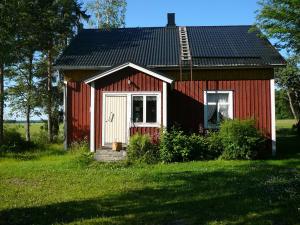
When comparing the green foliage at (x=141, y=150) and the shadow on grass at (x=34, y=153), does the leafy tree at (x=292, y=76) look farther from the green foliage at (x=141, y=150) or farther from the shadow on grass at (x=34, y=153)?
the green foliage at (x=141, y=150)

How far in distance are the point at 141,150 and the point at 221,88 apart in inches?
215

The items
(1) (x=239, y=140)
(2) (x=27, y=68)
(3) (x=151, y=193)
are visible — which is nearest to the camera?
(3) (x=151, y=193)

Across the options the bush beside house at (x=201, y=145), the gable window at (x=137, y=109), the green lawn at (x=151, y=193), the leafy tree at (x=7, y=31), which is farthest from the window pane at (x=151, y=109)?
the leafy tree at (x=7, y=31)

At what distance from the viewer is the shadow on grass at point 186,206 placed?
312 inches

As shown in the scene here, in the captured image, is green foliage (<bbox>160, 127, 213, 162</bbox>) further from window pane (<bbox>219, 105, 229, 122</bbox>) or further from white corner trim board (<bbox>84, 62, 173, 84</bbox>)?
window pane (<bbox>219, 105, 229, 122</bbox>)

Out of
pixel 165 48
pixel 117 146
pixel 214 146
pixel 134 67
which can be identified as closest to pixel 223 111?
pixel 214 146

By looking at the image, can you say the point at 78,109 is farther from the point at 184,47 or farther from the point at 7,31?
the point at 184,47

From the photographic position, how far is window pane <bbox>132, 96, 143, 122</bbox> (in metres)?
18.1

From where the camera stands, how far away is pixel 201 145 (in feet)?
57.3

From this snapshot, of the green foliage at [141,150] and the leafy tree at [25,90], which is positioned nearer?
the green foliage at [141,150]

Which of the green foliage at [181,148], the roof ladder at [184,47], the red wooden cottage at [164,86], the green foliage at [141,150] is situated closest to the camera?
the green foliage at [141,150]

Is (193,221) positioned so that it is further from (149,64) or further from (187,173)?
(149,64)

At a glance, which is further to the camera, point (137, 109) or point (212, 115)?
point (212, 115)

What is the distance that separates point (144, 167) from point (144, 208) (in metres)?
6.38
